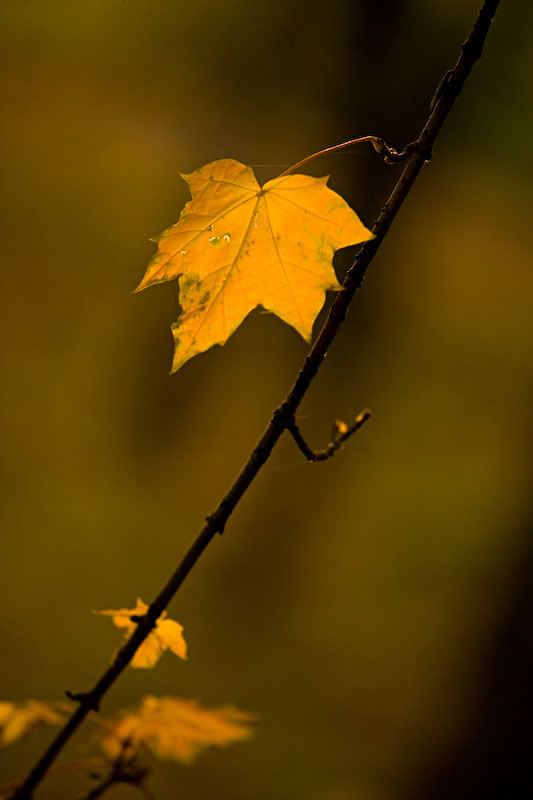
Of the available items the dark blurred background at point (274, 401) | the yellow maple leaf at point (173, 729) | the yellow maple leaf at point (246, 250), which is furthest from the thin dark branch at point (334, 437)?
the dark blurred background at point (274, 401)

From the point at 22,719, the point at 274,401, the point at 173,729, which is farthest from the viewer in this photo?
the point at 274,401

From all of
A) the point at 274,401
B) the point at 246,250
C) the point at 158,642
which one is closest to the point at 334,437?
the point at 246,250

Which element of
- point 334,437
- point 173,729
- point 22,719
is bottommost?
point 22,719

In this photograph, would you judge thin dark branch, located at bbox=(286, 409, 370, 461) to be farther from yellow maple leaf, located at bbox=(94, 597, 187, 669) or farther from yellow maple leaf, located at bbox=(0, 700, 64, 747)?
yellow maple leaf, located at bbox=(0, 700, 64, 747)

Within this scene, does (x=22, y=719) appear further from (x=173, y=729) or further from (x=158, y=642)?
(x=158, y=642)

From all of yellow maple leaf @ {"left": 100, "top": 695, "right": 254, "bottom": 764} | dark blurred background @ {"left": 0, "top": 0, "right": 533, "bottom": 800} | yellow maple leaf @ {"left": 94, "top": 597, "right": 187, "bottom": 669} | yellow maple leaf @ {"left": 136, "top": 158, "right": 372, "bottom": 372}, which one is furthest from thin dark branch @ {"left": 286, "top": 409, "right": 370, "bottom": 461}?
dark blurred background @ {"left": 0, "top": 0, "right": 533, "bottom": 800}

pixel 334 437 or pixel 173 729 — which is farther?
pixel 173 729

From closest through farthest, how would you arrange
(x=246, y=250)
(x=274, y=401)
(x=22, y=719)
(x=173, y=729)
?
(x=246, y=250), (x=22, y=719), (x=173, y=729), (x=274, y=401)
